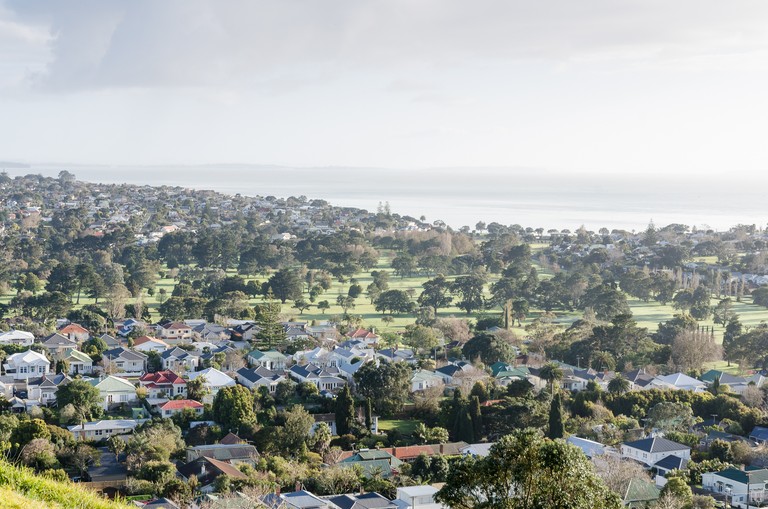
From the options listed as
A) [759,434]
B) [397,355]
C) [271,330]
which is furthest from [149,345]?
[759,434]

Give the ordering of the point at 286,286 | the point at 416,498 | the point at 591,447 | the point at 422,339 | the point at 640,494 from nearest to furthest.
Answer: the point at 416,498
the point at 640,494
the point at 591,447
the point at 422,339
the point at 286,286

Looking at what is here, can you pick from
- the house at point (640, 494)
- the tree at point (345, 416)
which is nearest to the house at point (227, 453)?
the tree at point (345, 416)

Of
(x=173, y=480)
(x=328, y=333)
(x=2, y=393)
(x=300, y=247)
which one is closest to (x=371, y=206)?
(x=300, y=247)

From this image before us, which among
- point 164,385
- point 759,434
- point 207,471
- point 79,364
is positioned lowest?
point 79,364

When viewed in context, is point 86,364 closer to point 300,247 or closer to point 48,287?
point 48,287

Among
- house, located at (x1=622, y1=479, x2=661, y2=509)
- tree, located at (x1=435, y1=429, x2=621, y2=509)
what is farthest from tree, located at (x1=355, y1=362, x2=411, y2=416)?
tree, located at (x1=435, y1=429, x2=621, y2=509)

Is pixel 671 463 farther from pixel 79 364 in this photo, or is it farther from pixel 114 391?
pixel 79 364
